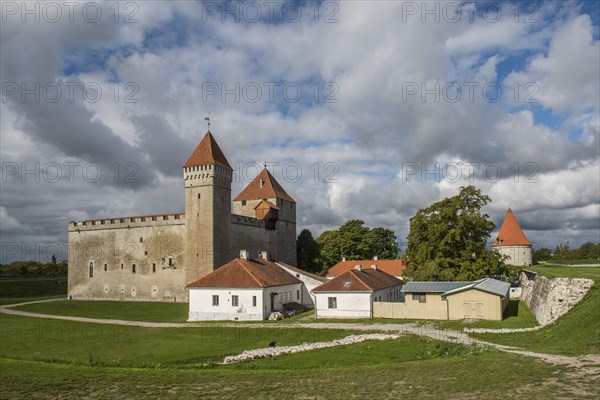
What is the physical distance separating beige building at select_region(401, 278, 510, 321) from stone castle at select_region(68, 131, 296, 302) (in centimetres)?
2008

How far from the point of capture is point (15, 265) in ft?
244

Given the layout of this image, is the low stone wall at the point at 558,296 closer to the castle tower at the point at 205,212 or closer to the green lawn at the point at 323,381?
the green lawn at the point at 323,381

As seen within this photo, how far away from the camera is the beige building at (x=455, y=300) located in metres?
30.1

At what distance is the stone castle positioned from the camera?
46750 mm

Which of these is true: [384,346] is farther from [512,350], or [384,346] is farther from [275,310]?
[275,310]

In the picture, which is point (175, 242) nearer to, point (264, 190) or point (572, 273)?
point (264, 190)

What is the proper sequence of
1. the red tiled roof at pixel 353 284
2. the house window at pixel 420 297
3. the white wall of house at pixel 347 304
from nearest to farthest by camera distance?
the house window at pixel 420 297 → the white wall of house at pixel 347 304 → the red tiled roof at pixel 353 284

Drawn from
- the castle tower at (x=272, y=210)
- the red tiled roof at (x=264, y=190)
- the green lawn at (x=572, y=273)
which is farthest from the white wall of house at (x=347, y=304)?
the red tiled roof at (x=264, y=190)

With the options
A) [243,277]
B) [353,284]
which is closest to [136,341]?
[243,277]

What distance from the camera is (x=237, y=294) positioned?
35.8 metres

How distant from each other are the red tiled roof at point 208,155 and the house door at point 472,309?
2626 cm

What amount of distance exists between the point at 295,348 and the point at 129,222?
35410mm

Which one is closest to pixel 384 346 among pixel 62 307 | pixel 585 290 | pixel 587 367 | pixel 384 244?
pixel 587 367

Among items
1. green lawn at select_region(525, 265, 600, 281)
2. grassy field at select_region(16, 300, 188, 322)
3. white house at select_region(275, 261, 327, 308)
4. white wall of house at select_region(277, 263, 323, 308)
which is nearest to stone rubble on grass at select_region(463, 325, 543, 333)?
green lawn at select_region(525, 265, 600, 281)
